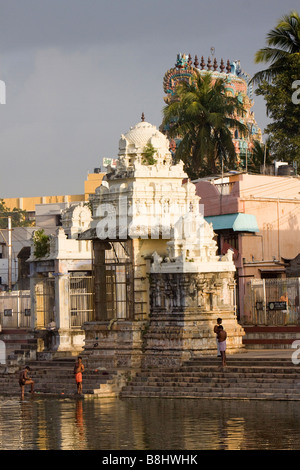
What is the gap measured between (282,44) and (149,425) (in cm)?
2049

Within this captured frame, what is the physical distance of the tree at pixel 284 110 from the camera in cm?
3938

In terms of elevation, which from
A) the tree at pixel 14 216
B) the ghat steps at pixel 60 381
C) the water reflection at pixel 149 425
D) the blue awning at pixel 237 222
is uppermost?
the tree at pixel 14 216

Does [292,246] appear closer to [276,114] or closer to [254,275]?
[254,275]

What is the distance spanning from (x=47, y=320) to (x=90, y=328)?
4799 mm

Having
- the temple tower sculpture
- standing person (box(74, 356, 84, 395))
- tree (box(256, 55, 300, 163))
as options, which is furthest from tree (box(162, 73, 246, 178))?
standing person (box(74, 356, 84, 395))

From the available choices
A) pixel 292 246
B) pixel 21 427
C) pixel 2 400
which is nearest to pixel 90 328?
pixel 2 400

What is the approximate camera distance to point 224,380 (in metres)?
26.3

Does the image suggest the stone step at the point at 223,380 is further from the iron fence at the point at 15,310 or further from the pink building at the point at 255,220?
the iron fence at the point at 15,310

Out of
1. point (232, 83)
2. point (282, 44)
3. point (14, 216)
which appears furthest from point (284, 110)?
point (14, 216)

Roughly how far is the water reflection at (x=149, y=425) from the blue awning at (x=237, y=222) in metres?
10.5

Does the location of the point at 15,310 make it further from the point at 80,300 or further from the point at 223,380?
the point at 223,380

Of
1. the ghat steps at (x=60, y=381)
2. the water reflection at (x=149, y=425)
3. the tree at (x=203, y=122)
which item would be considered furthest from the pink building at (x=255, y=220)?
the water reflection at (x=149, y=425)

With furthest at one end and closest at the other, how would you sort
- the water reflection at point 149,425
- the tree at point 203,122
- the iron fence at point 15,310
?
the tree at point 203,122, the iron fence at point 15,310, the water reflection at point 149,425

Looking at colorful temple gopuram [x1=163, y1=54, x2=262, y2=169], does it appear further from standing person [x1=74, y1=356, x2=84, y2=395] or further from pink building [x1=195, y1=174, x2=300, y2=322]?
standing person [x1=74, y1=356, x2=84, y2=395]
